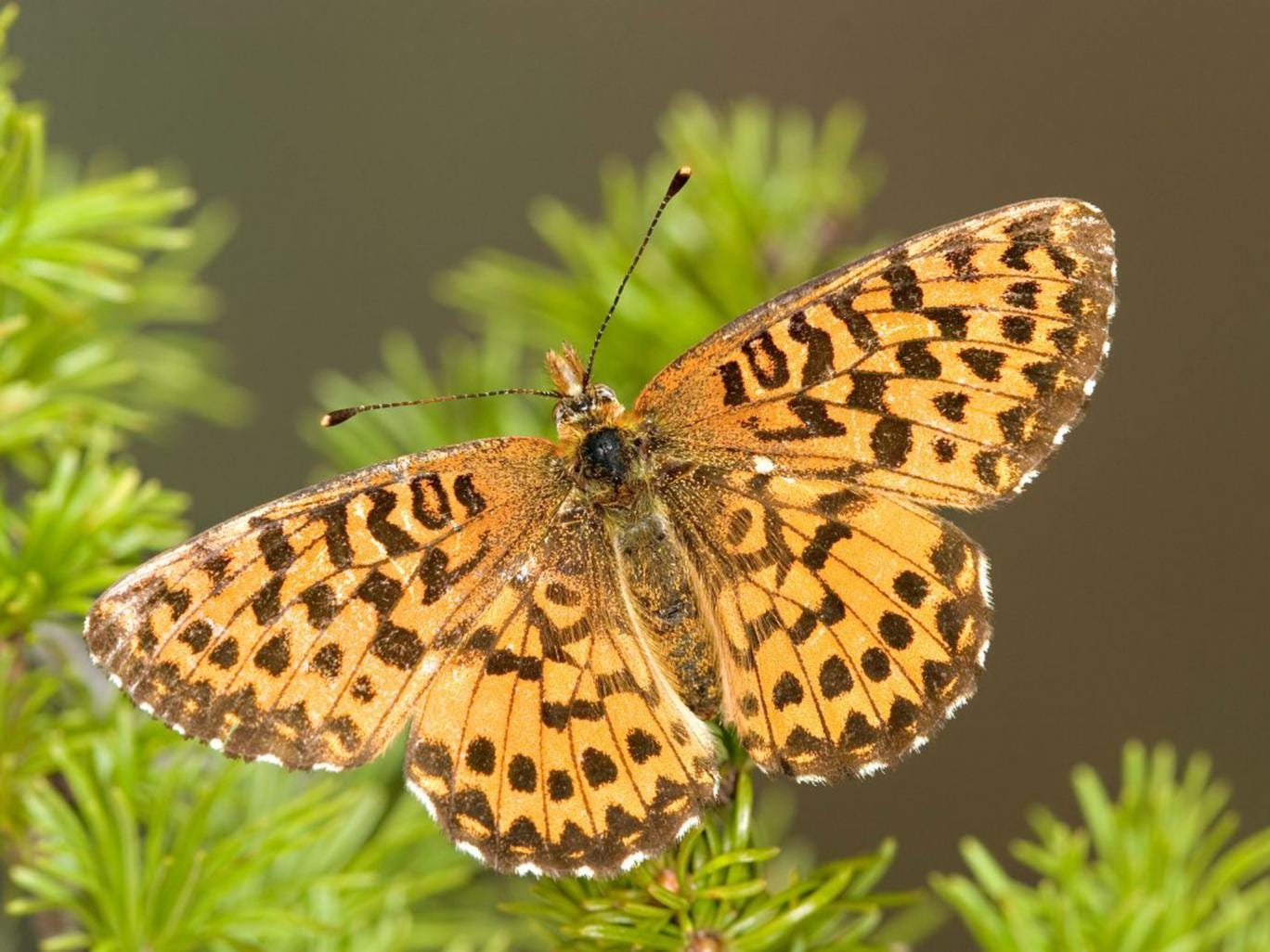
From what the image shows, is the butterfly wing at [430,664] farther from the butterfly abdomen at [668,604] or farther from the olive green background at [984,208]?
the olive green background at [984,208]

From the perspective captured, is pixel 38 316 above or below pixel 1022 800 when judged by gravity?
above

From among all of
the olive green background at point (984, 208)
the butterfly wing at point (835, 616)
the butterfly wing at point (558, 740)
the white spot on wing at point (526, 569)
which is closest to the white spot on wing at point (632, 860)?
the butterfly wing at point (558, 740)

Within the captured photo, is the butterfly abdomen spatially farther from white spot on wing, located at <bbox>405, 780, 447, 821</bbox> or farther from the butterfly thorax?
white spot on wing, located at <bbox>405, 780, 447, 821</bbox>

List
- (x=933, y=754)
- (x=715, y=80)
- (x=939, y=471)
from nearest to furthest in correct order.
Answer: (x=939, y=471) < (x=933, y=754) < (x=715, y=80)

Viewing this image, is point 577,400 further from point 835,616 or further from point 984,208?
point 984,208

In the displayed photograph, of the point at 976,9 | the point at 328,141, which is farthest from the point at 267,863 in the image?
the point at 976,9

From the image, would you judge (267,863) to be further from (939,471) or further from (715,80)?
(715,80)

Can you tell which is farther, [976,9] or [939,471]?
[976,9]
